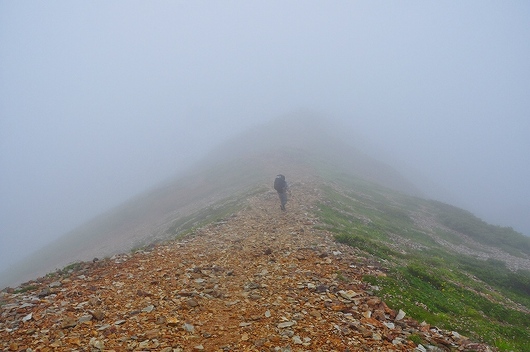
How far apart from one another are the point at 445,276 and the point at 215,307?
17.5 meters

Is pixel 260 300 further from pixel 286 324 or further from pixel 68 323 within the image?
pixel 68 323

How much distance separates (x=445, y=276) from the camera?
2092 cm

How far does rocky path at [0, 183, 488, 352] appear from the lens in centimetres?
859

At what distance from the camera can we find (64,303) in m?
10.8

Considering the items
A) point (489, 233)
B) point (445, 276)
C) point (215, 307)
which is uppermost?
point (215, 307)

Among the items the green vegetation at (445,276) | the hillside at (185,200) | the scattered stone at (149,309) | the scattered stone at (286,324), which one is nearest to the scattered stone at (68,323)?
the scattered stone at (149,309)

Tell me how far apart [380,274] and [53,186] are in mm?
219008

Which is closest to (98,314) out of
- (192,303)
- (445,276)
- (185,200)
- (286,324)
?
(192,303)

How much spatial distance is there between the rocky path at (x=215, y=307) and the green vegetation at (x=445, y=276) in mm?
1529

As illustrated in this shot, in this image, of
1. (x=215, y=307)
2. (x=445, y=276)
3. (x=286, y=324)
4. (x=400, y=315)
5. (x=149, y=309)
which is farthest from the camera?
(x=445, y=276)

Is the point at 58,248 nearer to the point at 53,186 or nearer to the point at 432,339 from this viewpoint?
the point at 432,339

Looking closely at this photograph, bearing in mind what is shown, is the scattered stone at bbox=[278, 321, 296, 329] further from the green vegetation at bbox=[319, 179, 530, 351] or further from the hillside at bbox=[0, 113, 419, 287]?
the hillside at bbox=[0, 113, 419, 287]

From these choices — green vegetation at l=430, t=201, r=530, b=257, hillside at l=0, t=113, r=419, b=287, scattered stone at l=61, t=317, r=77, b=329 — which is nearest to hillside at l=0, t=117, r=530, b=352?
scattered stone at l=61, t=317, r=77, b=329

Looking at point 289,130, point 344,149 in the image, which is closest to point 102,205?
point 289,130
